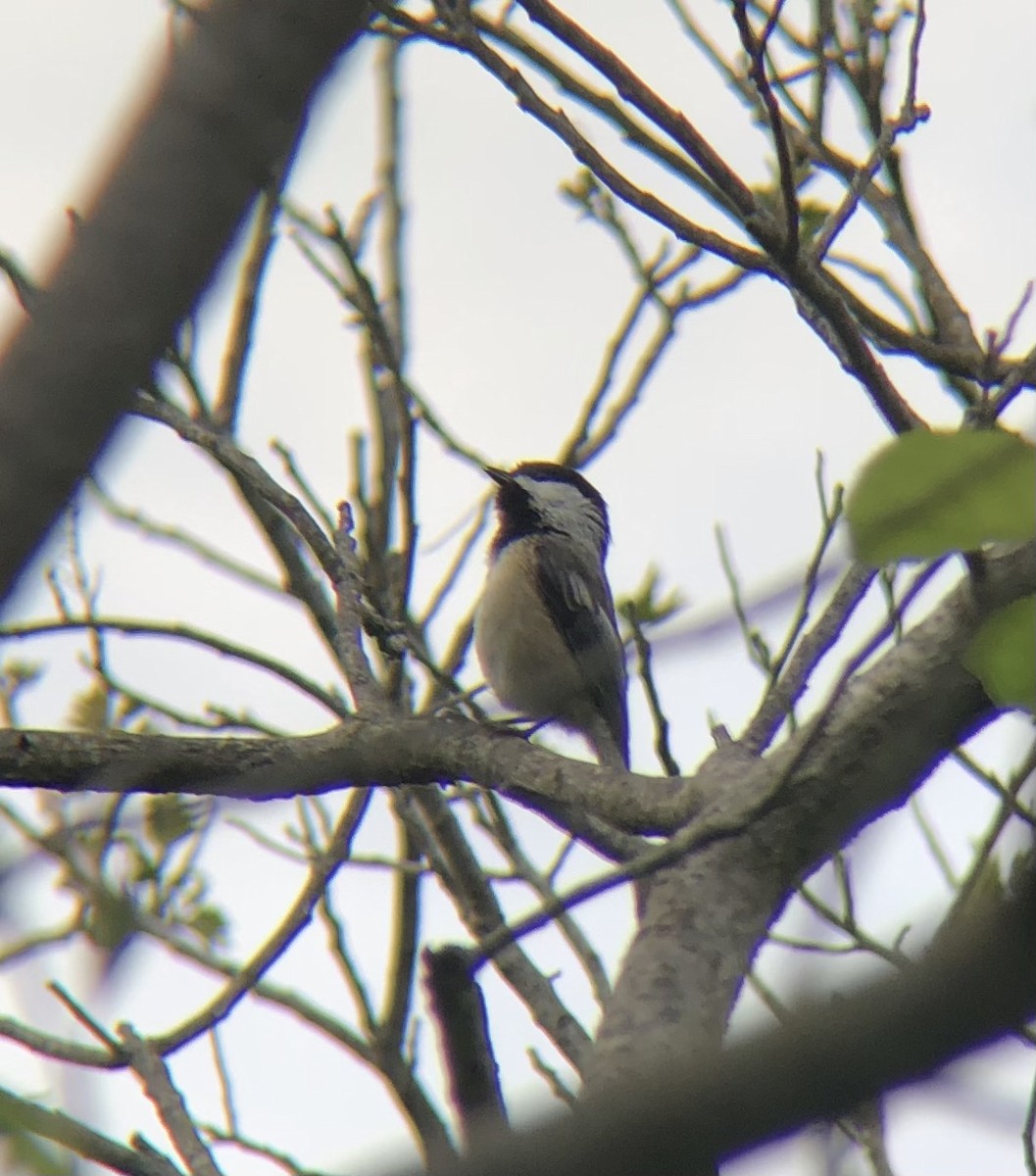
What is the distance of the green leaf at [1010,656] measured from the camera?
46.0 inches

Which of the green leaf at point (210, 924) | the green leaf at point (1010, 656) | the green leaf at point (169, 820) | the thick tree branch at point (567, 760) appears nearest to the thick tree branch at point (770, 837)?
the thick tree branch at point (567, 760)

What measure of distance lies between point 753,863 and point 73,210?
6.63 ft

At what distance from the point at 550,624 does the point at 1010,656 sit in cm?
437

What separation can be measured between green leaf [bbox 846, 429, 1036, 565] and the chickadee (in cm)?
400

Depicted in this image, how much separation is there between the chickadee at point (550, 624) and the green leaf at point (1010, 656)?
394 cm

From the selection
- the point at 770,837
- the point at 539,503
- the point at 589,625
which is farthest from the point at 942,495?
the point at 539,503

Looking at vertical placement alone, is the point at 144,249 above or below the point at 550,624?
below

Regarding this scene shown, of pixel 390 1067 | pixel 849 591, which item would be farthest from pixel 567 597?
pixel 849 591

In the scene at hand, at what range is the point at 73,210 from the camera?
2.94 feet

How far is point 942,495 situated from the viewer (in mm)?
1144

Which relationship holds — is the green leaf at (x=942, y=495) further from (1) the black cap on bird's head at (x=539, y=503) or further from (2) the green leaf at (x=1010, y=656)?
(1) the black cap on bird's head at (x=539, y=503)

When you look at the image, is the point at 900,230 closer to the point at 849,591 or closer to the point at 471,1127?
the point at 849,591

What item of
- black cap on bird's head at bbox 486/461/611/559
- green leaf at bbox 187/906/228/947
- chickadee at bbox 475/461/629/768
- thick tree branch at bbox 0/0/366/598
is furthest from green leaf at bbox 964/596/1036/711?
black cap on bird's head at bbox 486/461/611/559

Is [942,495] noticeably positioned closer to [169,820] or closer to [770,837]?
[770,837]
